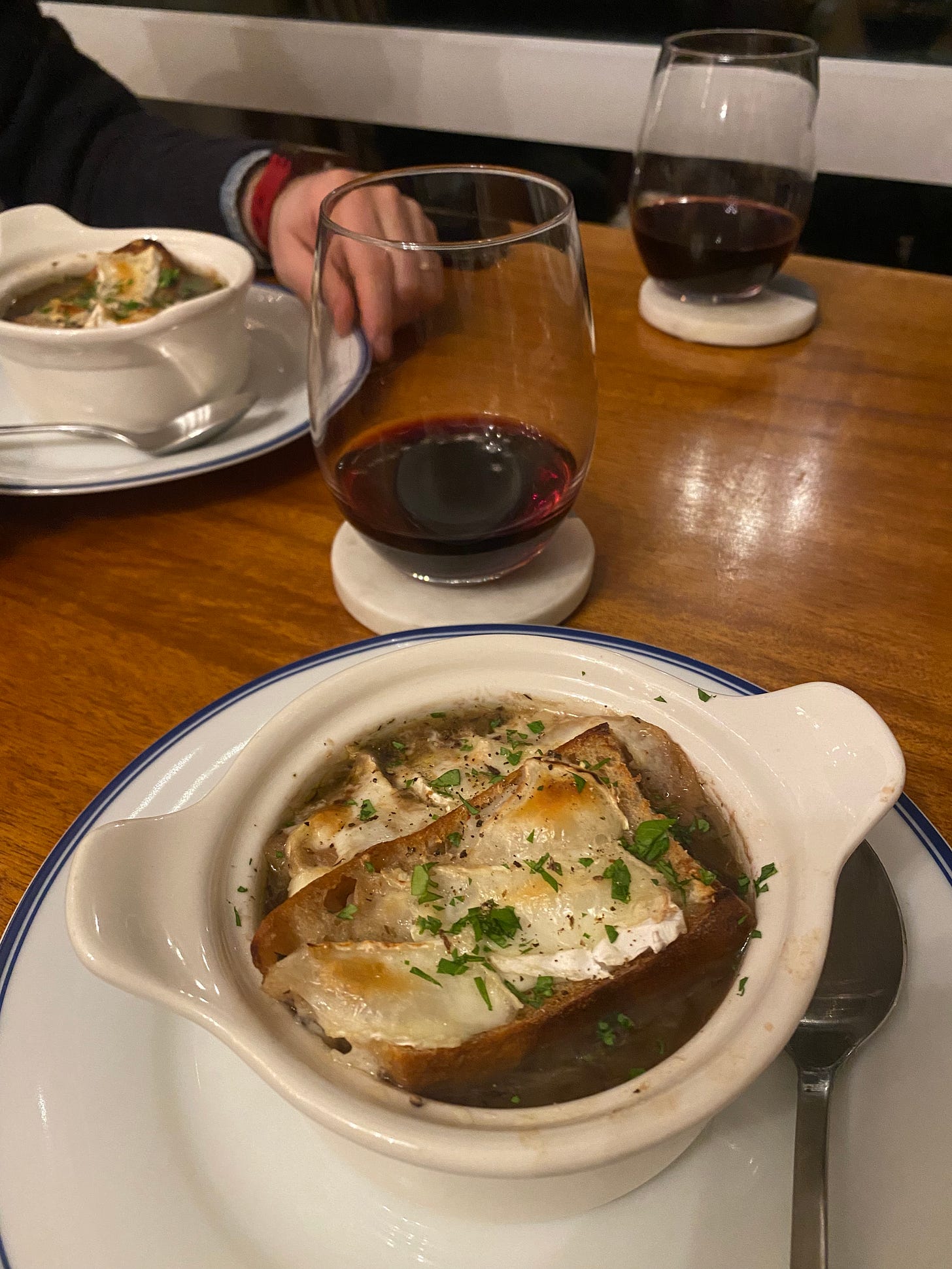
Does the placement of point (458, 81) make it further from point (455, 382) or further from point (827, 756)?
point (827, 756)

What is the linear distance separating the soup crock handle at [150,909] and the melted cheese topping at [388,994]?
54 mm

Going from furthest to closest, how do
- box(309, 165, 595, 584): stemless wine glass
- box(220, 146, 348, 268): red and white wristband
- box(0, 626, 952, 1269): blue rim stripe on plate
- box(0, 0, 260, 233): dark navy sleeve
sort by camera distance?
box(0, 0, 260, 233): dark navy sleeve → box(220, 146, 348, 268): red and white wristband → box(309, 165, 595, 584): stemless wine glass → box(0, 626, 952, 1269): blue rim stripe on plate

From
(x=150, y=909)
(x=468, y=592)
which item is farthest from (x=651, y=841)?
(x=468, y=592)

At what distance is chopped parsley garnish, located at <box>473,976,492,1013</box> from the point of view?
1.84 ft

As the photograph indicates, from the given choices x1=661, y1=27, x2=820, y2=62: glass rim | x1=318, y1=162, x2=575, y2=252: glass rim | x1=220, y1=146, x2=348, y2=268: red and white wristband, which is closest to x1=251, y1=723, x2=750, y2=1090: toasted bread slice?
x1=318, y1=162, x2=575, y2=252: glass rim

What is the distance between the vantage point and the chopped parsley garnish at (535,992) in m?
0.57

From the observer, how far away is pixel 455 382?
3.46ft

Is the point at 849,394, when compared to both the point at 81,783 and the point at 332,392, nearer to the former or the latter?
the point at 332,392

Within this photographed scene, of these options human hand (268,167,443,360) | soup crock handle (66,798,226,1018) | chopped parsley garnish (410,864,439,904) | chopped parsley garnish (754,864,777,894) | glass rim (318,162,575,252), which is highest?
glass rim (318,162,575,252)

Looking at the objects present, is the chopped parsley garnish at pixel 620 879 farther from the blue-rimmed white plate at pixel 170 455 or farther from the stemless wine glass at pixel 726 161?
the stemless wine glass at pixel 726 161

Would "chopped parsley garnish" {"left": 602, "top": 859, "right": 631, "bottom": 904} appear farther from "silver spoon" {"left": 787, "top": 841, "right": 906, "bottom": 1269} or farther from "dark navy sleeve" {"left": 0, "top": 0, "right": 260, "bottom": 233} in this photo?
"dark navy sleeve" {"left": 0, "top": 0, "right": 260, "bottom": 233}

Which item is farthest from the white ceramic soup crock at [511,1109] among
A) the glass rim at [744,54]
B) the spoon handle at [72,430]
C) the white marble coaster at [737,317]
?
the glass rim at [744,54]

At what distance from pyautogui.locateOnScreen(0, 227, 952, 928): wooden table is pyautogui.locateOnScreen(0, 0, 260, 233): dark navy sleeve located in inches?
39.1

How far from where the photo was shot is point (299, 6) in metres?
3.16
